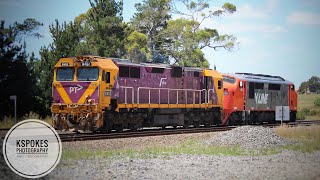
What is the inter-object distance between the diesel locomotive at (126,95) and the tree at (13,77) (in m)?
4.22

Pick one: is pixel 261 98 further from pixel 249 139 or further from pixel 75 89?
pixel 75 89

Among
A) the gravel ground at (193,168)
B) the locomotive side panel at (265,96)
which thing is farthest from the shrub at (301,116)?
the gravel ground at (193,168)

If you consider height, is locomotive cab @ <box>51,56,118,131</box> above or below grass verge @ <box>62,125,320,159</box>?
above

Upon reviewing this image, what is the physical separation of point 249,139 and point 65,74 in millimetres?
9541

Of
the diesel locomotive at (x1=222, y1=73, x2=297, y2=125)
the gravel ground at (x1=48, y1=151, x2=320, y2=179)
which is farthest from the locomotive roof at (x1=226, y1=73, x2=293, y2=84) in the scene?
the gravel ground at (x1=48, y1=151, x2=320, y2=179)

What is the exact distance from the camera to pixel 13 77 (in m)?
25.7

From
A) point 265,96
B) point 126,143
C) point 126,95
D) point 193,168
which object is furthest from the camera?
point 265,96

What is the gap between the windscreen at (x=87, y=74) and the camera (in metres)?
21.4

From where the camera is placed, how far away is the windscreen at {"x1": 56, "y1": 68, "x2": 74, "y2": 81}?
2206 centimetres

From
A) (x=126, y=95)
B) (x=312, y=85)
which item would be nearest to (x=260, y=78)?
A: (x=126, y=95)

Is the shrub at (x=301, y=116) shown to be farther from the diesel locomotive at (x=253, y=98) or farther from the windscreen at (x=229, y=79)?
the windscreen at (x=229, y=79)

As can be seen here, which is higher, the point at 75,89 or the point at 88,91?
the point at 75,89

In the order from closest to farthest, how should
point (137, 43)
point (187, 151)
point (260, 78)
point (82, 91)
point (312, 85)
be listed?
point (187, 151)
point (82, 91)
point (260, 78)
point (137, 43)
point (312, 85)

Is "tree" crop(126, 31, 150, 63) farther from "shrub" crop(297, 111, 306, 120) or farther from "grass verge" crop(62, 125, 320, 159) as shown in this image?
"grass verge" crop(62, 125, 320, 159)
